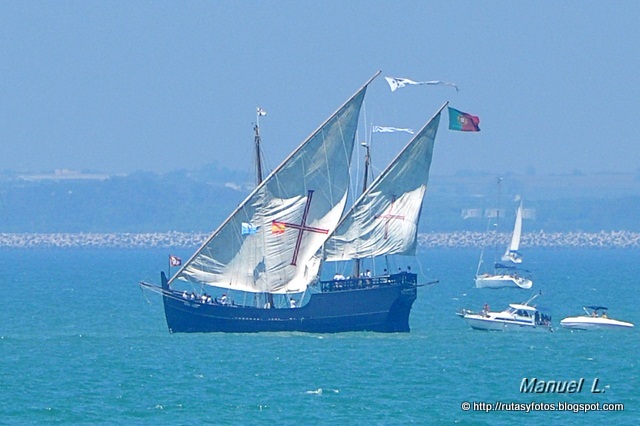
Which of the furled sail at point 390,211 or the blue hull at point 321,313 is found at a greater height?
the furled sail at point 390,211

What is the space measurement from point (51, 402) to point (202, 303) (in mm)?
23167

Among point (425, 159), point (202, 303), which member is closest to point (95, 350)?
point (202, 303)

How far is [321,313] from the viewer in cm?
8919

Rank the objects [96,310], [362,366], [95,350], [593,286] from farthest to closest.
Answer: [593,286], [96,310], [95,350], [362,366]

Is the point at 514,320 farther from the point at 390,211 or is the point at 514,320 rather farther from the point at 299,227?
the point at 299,227

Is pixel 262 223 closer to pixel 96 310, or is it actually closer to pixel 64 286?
pixel 96 310

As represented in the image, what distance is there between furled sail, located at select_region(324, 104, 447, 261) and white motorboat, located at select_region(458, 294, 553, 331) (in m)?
7.97

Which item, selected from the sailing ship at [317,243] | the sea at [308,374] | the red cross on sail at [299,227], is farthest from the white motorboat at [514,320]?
the red cross on sail at [299,227]

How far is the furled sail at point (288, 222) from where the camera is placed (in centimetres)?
8938

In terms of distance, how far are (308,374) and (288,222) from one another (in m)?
17.0

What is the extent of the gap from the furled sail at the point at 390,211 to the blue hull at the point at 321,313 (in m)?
2.08

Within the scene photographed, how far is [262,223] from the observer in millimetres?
90438

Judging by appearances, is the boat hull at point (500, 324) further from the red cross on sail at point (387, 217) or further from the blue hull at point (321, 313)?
the red cross on sail at point (387, 217)

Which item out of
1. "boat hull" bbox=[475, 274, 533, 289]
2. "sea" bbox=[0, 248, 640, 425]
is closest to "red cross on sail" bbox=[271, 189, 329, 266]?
"sea" bbox=[0, 248, 640, 425]
